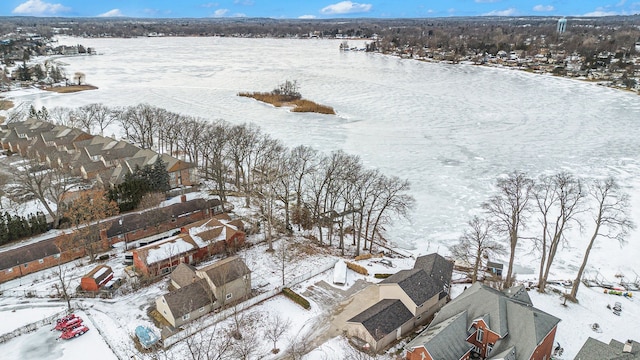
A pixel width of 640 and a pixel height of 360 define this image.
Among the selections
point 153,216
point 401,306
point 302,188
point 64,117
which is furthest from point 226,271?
point 64,117

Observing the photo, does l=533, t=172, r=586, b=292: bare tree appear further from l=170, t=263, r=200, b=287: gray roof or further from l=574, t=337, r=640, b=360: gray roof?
l=170, t=263, r=200, b=287: gray roof

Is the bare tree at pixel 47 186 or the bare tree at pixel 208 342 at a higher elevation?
the bare tree at pixel 47 186

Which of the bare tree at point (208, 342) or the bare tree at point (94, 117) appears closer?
the bare tree at point (208, 342)

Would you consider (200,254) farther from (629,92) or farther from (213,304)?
(629,92)

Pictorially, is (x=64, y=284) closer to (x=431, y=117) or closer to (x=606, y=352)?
(x=606, y=352)

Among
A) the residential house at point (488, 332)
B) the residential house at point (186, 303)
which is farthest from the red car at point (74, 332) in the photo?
the residential house at point (488, 332)

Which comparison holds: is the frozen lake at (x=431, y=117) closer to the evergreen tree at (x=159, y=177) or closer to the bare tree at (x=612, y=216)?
the bare tree at (x=612, y=216)

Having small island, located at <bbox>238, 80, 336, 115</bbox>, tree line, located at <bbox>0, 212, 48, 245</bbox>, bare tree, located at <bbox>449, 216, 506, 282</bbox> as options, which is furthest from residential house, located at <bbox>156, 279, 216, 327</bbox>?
small island, located at <bbox>238, 80, 336, 115</bbox>
